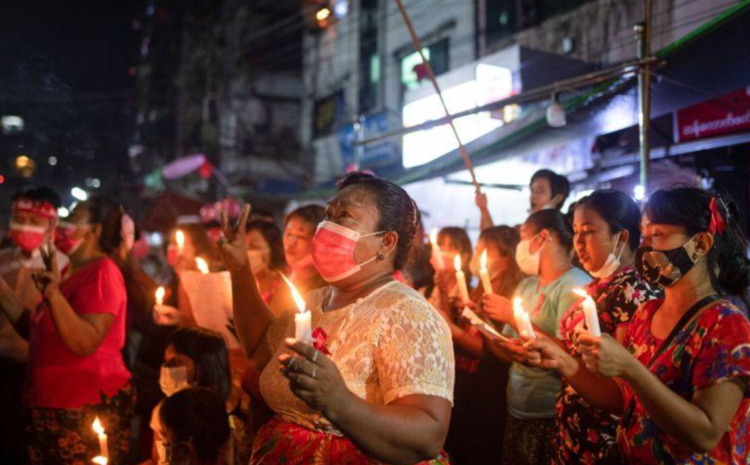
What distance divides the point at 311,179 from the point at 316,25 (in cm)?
559

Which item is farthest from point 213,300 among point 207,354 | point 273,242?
point 273,242

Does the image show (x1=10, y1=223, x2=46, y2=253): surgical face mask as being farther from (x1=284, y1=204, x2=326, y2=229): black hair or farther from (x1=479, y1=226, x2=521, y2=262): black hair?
(x1=479, y1=226, x2=521, y2=262): black hair

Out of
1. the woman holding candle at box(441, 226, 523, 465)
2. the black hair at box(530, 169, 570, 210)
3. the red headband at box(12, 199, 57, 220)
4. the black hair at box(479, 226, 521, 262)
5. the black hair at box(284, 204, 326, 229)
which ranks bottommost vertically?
the woman holding candle at box(441, 226, 523, 465)

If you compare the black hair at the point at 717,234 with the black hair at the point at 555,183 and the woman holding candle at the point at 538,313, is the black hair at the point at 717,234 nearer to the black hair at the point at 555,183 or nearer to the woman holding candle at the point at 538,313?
the woman holding candle at the point at 538,313

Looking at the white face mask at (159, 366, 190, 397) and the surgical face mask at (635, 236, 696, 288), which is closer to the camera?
the surgical face mask at (635, 236, 696, 288)

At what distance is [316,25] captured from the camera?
22.0m

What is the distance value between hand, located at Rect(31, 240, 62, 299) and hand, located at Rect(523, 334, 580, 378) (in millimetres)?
2984

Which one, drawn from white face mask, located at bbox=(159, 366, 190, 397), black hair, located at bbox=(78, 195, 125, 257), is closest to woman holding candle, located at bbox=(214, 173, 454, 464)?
white face mask, located at bbox=(159, 366, 190, 397)

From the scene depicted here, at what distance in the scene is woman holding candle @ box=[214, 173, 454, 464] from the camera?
1.76 meters

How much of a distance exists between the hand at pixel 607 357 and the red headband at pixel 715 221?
80 cm

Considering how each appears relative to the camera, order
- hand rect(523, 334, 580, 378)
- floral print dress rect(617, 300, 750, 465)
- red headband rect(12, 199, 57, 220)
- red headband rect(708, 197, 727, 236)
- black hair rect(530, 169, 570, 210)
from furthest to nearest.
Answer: black hair rect(530, 169, 570, 210), red headband rect(12, 199, 57, 220), red headband rect(708, 197, 727, 236), hand rect(523, 334, 580, 378), floral print dress rect(617, 300, 750, 465)

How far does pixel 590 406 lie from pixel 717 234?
1.13m

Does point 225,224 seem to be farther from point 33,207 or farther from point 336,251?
point 33,207

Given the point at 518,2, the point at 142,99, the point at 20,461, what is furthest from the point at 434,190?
the point at 142,99
